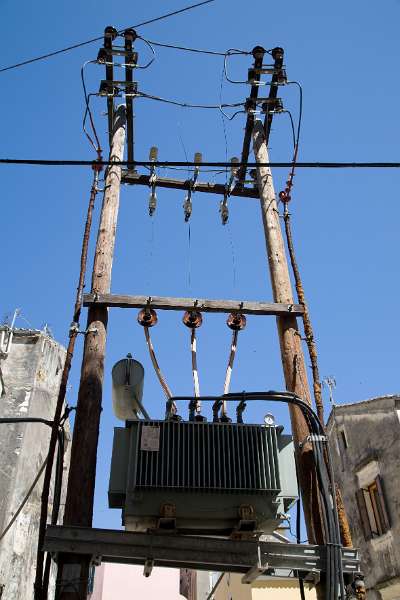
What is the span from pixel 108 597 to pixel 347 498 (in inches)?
1252

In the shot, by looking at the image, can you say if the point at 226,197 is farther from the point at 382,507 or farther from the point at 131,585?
the point at 131,585

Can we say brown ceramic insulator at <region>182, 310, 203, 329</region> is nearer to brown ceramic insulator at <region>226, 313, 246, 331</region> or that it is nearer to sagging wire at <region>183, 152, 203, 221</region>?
brown ceramic insulator at <region>226, 313, 246, 331</region>

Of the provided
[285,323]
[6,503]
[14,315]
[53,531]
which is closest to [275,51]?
[285,323]

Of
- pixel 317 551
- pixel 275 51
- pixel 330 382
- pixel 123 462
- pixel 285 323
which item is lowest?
pixel 317 551

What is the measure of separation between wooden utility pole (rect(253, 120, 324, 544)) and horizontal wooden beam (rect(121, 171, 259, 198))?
51cm

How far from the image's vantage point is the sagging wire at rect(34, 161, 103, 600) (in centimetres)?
434

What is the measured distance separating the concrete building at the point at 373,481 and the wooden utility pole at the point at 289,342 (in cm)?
1321

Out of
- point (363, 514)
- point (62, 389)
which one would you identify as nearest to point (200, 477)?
point (62, 389)

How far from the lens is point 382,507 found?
698 inches

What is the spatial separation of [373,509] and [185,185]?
600 inches

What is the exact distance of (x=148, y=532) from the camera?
4.39 m

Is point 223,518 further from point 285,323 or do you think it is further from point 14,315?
point 14,315

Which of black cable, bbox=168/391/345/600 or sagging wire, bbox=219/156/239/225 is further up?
sagging wire, bbox=219/156/239/225

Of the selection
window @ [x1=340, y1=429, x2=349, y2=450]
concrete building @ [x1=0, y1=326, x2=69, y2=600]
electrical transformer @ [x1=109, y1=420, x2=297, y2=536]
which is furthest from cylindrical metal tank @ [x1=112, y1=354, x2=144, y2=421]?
window @ [x1=340, y1=429, x2=349, y2=450]
